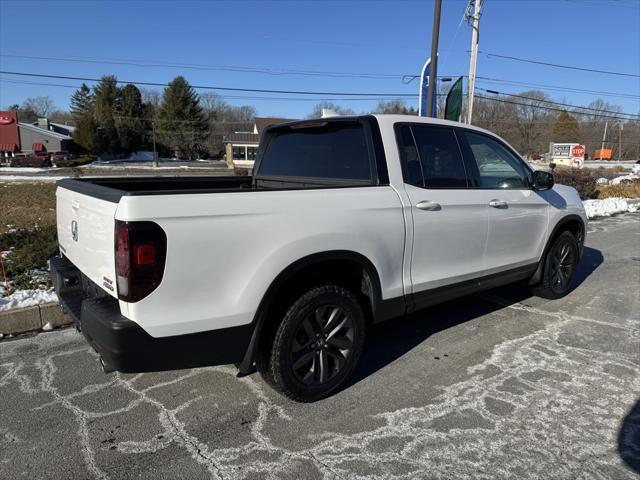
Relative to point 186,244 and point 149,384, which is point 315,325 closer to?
point 186,244

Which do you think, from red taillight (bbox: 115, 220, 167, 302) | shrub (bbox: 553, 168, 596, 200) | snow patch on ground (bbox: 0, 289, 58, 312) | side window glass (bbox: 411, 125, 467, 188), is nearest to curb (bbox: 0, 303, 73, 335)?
snow patch on ground (bbox: 0, 289, 58, 312)

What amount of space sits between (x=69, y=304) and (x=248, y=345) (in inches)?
51.5

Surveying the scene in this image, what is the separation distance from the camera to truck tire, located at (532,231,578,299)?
5.13 metres

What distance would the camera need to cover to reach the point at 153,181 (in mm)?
4086

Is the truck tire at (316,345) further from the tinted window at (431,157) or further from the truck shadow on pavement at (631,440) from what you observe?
the truck shadow on pavement at (631,440)

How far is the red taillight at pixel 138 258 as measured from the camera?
228cm

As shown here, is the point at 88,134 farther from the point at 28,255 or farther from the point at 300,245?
the point at 300,245

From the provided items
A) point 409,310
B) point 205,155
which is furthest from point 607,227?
point 205,155

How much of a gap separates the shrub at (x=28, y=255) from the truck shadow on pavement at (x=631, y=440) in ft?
16.7

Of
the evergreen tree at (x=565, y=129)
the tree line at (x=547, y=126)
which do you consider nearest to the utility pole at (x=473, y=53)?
the tree line at (x=547, y=126)

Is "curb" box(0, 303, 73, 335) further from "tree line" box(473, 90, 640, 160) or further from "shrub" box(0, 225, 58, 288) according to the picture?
"tree line" box(473, 90, 640, 160)

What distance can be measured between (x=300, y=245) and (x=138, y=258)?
916 millimetres

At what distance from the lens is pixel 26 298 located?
4410 millimetres

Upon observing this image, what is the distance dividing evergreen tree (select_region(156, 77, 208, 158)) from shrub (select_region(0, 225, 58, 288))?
66282 millimetres
